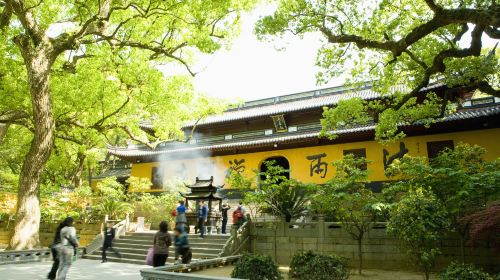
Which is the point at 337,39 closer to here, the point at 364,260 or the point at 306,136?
the point at 364,260

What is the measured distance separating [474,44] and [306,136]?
10.6 meters

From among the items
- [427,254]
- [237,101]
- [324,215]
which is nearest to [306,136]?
[237,101]

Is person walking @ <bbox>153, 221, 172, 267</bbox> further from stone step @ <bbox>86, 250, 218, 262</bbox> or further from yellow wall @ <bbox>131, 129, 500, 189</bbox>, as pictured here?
yellow wall @ <bbox>131, 129, 500, 189</bbox>

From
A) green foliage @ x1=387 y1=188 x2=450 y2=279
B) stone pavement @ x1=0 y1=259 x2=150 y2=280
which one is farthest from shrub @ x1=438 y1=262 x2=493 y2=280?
stone pavement @ x1=0 y1=259 x2=150 y2=280

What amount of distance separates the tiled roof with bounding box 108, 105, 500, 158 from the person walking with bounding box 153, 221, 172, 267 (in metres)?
11.7

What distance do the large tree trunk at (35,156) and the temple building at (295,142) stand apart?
859 cm

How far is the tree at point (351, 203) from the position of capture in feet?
33.6

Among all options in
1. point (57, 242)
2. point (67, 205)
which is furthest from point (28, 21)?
point (67, 205)

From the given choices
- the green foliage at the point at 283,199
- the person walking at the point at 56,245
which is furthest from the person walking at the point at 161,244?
the green foliage at the point at 283,199

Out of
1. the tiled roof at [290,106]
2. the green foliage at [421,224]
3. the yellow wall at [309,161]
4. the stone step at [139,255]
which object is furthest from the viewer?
the tiled roof at [290,106]

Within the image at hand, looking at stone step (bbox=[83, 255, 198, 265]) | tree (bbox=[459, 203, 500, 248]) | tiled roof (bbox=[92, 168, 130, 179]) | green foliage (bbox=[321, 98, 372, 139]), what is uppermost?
green foliage (bbox=[321, 98, 372, 139])

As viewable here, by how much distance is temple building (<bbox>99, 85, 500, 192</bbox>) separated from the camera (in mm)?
15984

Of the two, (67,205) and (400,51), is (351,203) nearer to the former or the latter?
(400,51)

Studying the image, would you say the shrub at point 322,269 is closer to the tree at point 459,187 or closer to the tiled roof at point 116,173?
the tree at point 459,187
